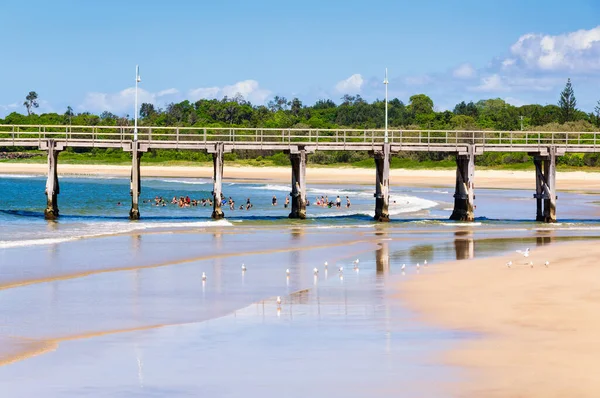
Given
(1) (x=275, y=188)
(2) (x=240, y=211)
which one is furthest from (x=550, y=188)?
(1) (x=275, y=188)

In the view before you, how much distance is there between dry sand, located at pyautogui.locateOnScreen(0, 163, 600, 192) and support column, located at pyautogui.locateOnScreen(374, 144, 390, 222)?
122 feet

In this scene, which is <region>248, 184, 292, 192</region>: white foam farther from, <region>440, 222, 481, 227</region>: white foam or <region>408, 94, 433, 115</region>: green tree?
<region>408, 94, 433, 115</region>: green tree

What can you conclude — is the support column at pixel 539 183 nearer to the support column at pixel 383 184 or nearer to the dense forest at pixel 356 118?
the support column at pixel 383 184

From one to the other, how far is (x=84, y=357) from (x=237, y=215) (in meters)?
37.1

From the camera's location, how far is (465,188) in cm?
4822

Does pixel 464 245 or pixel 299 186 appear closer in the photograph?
pixel 464 245

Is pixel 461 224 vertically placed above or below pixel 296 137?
below

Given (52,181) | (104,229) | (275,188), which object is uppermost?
(52,181)

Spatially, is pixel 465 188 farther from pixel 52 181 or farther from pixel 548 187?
pixel 52 181

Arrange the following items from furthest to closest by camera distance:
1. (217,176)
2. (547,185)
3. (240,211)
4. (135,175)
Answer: (240,211)
(547,185)
(217,176)
(135,175)

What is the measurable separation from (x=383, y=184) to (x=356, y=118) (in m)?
123

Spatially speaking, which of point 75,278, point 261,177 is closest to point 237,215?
point 75,278

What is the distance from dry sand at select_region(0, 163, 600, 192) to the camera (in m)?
88.6

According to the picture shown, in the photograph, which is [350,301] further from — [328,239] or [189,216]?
[189,216]
